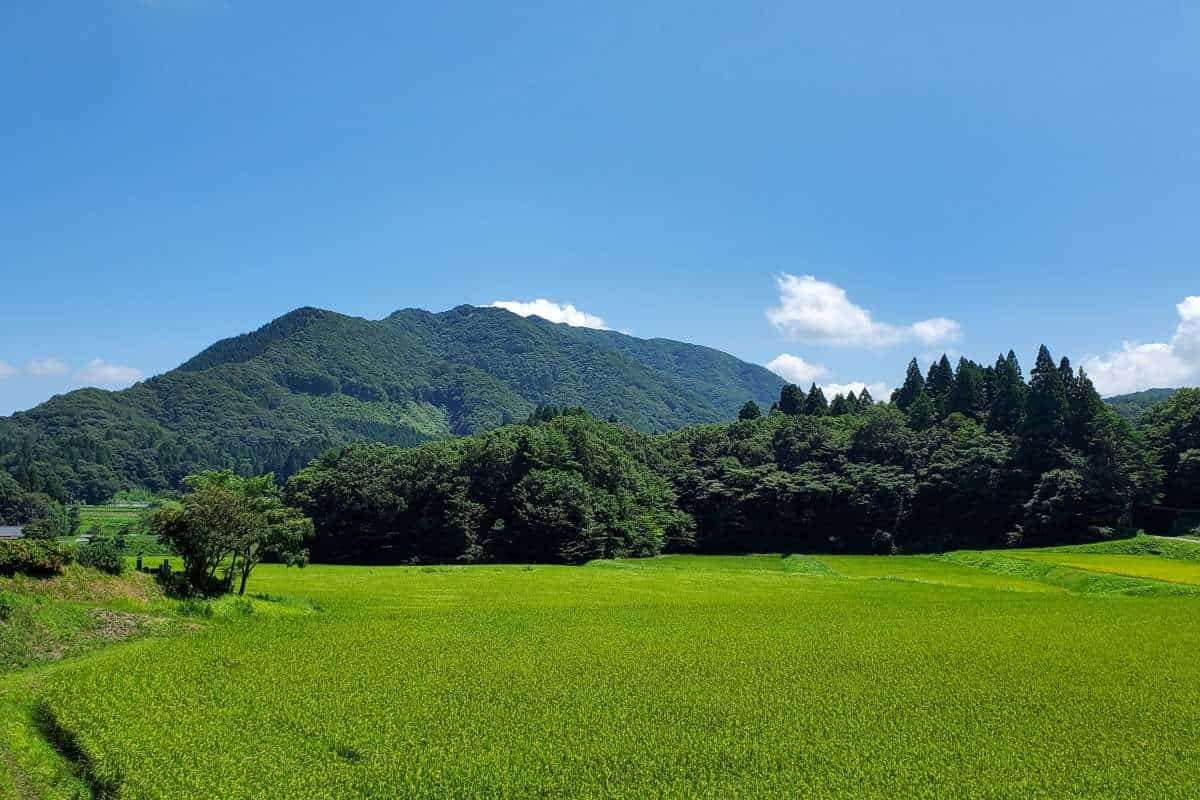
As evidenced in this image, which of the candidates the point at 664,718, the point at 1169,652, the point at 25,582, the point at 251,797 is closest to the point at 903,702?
the point at 664,718

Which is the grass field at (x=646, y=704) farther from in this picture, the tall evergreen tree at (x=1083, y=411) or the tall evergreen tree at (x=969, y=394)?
the tall evergreen tree at (x=969, y=394)

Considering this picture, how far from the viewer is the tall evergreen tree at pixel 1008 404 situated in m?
91.3

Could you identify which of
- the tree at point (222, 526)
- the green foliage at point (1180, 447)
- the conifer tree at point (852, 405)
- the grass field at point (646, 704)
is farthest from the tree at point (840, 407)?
the tree at point (222, 526)

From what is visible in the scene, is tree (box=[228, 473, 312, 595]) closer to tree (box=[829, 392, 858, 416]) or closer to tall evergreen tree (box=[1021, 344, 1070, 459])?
tall evergreen tree (box=[1021, 344, 1070, 459])

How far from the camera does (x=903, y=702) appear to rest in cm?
2295

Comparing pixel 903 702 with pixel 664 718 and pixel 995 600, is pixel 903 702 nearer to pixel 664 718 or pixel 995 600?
pixel 664 718

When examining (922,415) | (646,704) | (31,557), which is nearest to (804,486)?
(922,415)

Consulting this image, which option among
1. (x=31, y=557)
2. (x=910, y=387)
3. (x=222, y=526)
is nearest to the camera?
(x=31, y=557)

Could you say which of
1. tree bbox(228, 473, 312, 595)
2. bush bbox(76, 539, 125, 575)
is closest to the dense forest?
tree bbox(228, 473, 312, 595)

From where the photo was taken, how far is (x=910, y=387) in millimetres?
116750

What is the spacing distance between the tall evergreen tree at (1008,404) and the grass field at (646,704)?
53.9 metres

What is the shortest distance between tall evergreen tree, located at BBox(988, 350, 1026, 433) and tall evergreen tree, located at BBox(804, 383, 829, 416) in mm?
25856

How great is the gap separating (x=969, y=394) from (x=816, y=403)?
2256 centimetres

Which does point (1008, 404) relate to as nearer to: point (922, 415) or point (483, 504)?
point (922, 415)
